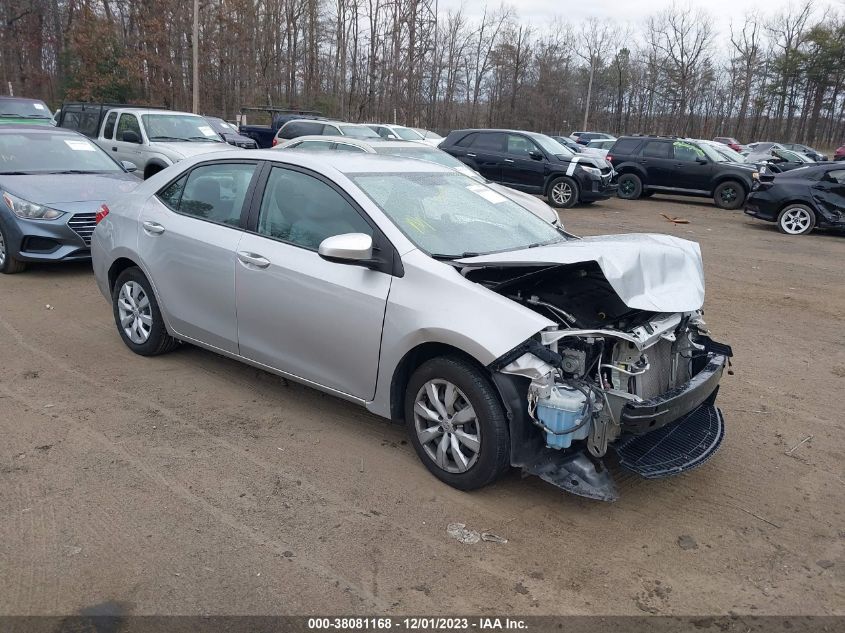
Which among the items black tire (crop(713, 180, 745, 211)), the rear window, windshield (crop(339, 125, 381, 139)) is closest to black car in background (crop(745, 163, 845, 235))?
black tire (crop(713, 180, 745, 211))

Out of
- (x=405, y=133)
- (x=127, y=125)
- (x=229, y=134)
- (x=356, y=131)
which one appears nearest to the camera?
(x=127, y=125)

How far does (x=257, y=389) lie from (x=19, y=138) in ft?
19.8

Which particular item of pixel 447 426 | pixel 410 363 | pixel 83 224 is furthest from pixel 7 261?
pixel 447 426

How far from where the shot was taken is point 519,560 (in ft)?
10.4

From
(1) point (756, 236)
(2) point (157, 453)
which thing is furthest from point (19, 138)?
(1) point (756, 236)

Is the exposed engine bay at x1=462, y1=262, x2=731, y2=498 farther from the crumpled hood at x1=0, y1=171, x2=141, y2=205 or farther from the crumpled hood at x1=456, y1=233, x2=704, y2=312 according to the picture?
the crumpled hood at x1=0, y1=171, x2=141, y2=205

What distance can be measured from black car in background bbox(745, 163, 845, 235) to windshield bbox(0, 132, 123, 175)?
12.4 m

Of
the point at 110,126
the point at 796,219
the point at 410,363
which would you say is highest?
the point at 110,126

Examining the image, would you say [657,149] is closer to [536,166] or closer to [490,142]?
[536,166]

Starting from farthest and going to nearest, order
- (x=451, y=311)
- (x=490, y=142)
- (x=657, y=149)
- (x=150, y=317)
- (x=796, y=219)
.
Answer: (x=657, y=149)
(x=490, y=142)
(x=796, y=219)
(x=150, y=317)
(x=451, y=311)

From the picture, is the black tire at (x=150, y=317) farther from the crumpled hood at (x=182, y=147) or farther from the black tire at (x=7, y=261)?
the crumpled hood at (x=182, y=147)

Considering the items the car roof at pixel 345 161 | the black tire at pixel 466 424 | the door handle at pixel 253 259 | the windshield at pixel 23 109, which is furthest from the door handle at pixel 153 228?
the windshield at pixel 23 109

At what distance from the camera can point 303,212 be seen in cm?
435

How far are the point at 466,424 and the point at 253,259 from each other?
178cm
